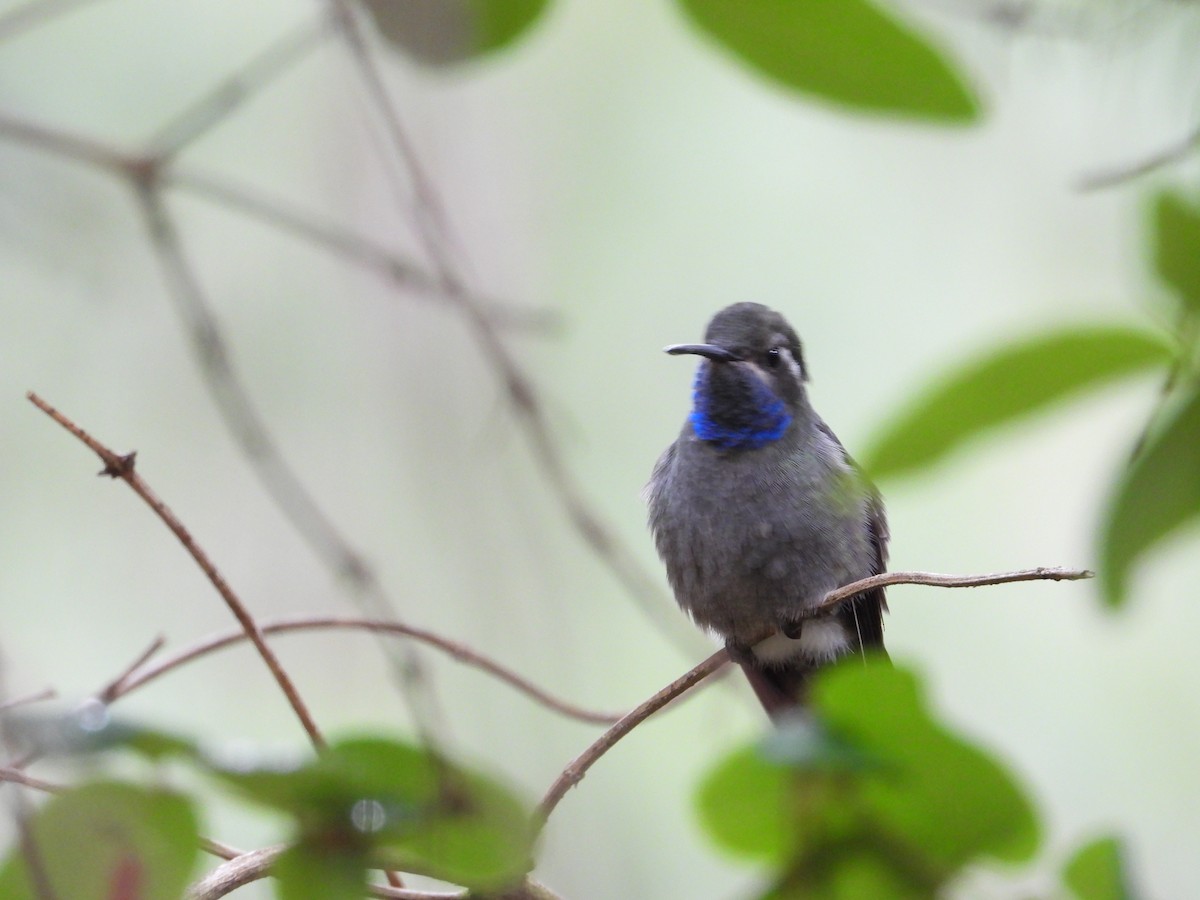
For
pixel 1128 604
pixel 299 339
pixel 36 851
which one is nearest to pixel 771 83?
pixel 1128 604

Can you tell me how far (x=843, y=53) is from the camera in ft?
2.83

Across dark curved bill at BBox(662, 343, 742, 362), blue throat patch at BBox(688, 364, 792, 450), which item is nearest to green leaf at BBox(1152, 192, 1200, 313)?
dark curved bill at BBox(662, 343, 742, 362)

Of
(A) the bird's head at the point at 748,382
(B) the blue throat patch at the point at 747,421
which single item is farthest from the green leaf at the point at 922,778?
(B) the blue throat patch at the point at 747,421

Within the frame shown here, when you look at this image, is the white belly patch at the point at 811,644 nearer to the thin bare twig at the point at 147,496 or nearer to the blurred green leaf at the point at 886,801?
the thin bare twig at the point at 147,496

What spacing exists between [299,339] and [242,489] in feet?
1.61

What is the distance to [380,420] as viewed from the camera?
4.10 m

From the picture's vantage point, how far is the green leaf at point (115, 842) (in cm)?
51

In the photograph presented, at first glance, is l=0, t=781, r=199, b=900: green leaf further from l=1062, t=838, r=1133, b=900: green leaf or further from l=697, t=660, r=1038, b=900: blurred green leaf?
l=1062, t=838, r=1133, b=900: green leaf

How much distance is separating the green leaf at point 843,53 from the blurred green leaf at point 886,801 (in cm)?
47

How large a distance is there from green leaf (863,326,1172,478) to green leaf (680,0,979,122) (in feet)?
0.55

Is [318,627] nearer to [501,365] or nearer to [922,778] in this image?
[501,365]

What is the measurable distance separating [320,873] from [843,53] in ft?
2.05

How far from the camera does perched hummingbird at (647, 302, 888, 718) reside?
212 centimetres

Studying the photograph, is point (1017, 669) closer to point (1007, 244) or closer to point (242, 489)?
point (1007, 244)
